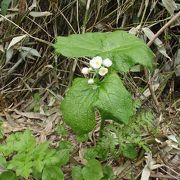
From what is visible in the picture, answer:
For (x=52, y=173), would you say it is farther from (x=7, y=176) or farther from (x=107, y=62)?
(x=107, y=62)

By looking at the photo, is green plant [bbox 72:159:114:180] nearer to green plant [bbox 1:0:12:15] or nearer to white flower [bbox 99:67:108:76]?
white flower [bbox 99:67:108:76]

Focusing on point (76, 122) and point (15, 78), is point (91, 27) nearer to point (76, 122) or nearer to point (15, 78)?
point (15, 78)

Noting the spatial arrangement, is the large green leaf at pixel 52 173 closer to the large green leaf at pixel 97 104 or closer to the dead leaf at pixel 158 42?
the large green leaf at pixel 97 104

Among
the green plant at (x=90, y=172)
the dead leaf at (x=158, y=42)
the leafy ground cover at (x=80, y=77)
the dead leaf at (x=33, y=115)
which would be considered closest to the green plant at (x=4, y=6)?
the leafy ground cover at (x=80, y=77)

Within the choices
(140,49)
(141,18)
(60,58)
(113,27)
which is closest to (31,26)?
(60,58)

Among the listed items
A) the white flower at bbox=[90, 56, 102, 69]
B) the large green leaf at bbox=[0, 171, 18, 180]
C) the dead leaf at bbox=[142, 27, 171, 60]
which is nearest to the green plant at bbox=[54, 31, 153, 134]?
the white flower at bbox=[90, 56, 102, 69]

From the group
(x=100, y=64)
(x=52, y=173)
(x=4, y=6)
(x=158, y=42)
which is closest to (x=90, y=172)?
(x=52, y=173)
